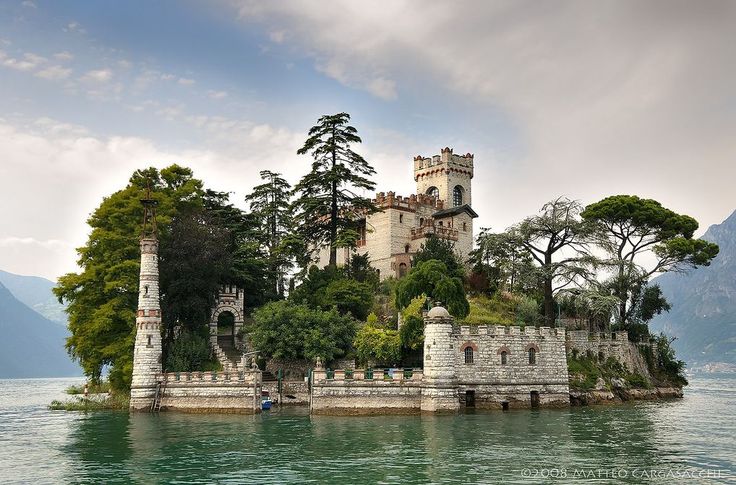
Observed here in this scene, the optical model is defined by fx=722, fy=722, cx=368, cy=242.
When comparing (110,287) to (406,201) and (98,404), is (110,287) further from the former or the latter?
(406,201)

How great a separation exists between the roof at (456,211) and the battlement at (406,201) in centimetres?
116

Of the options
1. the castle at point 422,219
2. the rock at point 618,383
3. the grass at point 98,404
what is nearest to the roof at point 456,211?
the castle at point 422,219

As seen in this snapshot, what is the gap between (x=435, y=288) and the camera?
43.3m

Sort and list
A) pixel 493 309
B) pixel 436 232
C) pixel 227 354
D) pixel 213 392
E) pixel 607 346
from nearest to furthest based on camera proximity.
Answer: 1. pixel 213 392
2. pixel 607 346
3. pixel 227 354
4. pixel 493 309
5. pixel 436 232

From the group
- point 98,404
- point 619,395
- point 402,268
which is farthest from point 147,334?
point 619,395

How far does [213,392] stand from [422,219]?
29664mm

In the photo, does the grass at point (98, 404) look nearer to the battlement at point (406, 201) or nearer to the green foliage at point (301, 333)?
the green foliage at point (301, 333)

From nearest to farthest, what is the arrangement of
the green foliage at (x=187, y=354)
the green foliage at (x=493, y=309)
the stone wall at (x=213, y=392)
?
the stone wall at (x=213, y=392) → the green foliage at (x=187, y=354) → the green foliage at (x=493, y=309)

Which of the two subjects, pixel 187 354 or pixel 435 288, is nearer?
pixel 187 354

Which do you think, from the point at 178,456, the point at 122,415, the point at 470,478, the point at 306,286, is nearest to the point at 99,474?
the point at 178,456

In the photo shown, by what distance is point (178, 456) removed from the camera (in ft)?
79.9

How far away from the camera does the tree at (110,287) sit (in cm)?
4203

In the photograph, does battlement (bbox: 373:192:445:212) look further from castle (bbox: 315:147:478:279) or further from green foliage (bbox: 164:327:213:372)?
green foliage (bbox: 164:327:213:372)

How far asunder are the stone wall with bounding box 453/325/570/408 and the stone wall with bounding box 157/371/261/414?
10935mm
